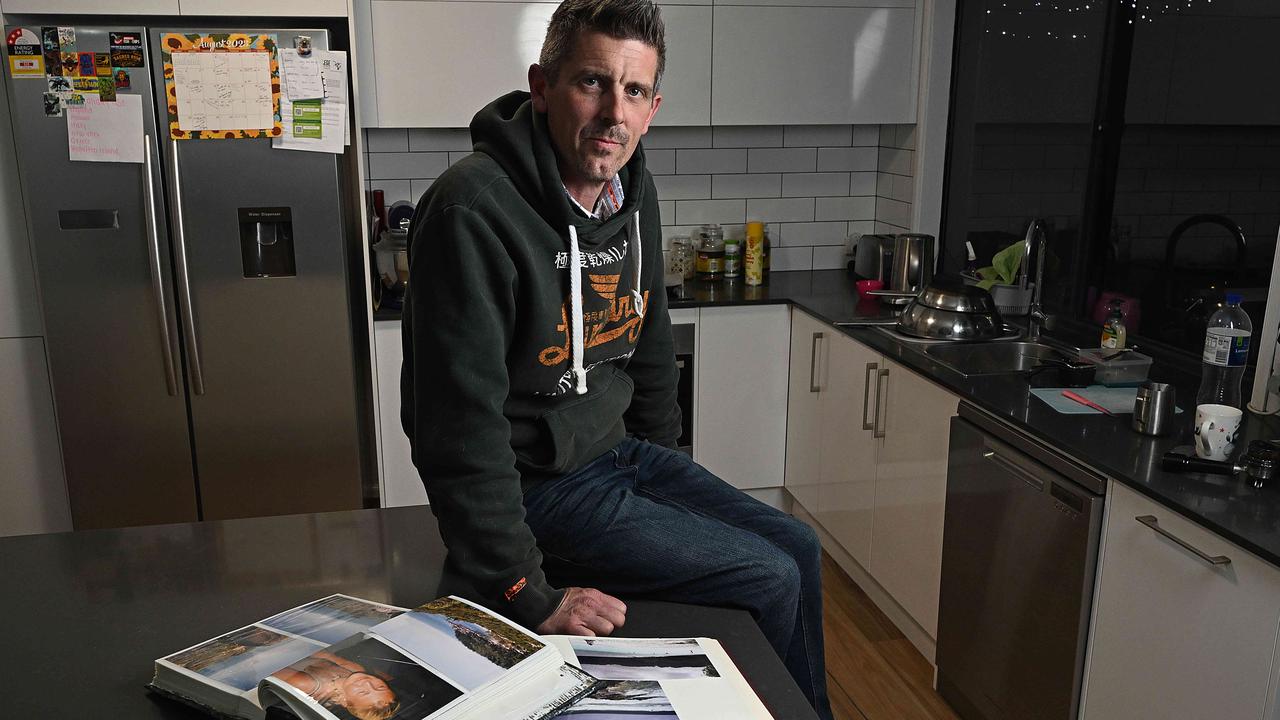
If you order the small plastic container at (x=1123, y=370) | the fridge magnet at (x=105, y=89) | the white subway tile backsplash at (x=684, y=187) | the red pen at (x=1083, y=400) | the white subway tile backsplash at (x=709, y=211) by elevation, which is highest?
the fridge magnet at (x=105, y=89)

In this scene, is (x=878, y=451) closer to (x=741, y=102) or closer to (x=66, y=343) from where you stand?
(x=741, y=102)

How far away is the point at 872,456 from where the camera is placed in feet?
10.1

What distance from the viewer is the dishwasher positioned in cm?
211

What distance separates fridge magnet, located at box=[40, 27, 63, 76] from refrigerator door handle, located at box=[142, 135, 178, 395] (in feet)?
0.99

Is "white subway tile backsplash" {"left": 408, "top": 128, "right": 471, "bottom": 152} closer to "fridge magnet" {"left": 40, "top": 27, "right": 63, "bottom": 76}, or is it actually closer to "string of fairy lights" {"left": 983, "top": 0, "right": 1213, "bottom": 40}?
"fridge magnet" {"left": 40, "top": 27, "right": 63, "bottom": 76}

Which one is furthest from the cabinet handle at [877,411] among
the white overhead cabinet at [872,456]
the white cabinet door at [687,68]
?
the white cabinet door at [687,68]

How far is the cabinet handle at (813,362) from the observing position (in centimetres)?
342

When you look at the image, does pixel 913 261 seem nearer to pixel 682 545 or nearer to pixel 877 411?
pixel 877 411

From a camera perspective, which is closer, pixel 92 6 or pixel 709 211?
pixel 92 6

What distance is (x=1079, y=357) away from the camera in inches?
105

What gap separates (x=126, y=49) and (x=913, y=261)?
2.56 metres

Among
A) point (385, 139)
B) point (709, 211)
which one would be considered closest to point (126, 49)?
point (385, 139)

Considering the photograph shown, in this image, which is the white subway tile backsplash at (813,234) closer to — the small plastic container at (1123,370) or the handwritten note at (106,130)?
the small plastic container at (1123,370)

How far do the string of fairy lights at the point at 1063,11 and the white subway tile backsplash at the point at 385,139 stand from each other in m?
2.06
